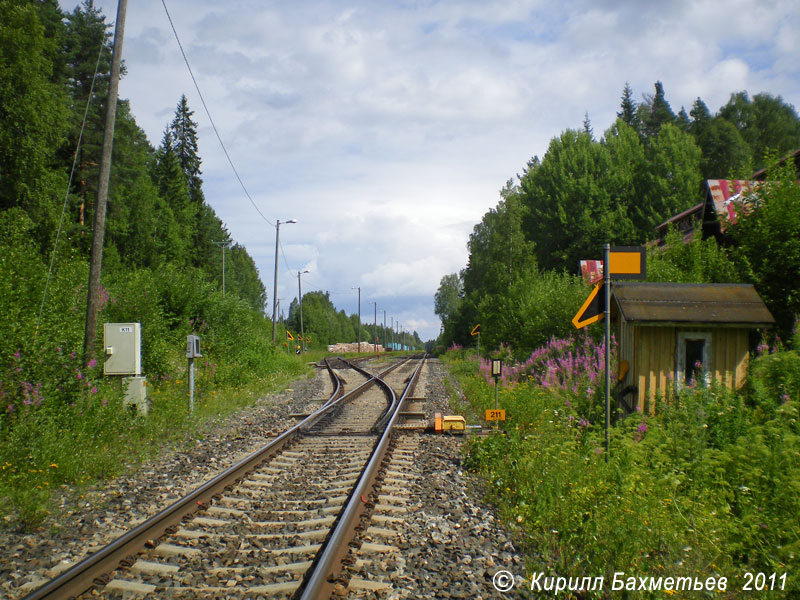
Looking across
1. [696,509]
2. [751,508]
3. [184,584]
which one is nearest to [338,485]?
[184,584]

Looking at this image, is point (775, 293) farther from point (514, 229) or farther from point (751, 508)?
point (514, 229)

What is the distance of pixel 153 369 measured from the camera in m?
15.2

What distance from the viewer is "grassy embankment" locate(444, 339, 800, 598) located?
4.86 metres

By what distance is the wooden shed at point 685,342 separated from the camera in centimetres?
935

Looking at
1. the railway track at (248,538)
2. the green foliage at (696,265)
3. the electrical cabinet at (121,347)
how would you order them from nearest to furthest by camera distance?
the railway track at (248,538)
the electrical cabinet at (121,347)
the green foliage at (696,265)

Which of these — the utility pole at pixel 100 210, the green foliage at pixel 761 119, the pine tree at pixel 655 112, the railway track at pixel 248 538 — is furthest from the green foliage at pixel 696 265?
the pine tree at pixel 655 112

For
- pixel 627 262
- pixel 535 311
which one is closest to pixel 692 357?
pixel 627 262

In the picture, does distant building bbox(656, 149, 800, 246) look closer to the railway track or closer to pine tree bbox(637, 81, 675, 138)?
the railway track

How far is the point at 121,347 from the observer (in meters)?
11.3

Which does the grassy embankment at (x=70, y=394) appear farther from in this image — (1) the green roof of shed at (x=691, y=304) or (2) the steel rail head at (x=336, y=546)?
(1) the green roof of shed at (x=691, y=304)

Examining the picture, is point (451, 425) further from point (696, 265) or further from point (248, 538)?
point (696, 265)

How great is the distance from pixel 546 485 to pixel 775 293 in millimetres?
9477

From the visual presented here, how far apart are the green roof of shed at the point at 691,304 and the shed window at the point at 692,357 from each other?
39 cm

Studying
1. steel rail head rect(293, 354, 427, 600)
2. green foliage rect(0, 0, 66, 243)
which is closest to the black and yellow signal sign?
steel rail head rect(293, 354, 427, 600)
